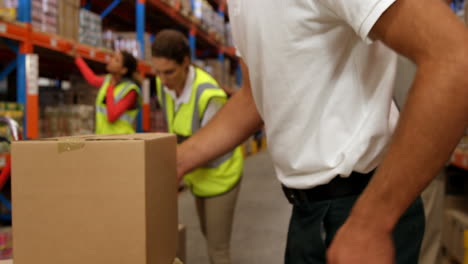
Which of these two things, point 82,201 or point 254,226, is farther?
point 254,226

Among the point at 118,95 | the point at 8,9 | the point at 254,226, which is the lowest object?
the point at 254,226

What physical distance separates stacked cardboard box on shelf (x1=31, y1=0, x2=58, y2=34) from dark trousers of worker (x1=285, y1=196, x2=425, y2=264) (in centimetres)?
228

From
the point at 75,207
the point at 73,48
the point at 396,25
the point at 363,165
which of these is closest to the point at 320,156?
the point at 363,165

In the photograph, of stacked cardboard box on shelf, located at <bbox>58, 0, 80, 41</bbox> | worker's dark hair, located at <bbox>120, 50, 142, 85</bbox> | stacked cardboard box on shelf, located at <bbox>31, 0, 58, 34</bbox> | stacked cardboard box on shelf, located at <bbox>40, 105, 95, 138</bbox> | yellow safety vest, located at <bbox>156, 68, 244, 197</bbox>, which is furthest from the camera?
worker's dark hair, located at <bbox>120, 50, 142, 85</bbox>

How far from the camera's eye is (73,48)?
279 centimetres

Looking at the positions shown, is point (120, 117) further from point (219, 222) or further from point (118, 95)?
point (219, 222)

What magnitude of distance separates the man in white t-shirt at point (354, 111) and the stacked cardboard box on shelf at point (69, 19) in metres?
2.26

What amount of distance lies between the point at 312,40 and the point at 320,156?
0.69ft

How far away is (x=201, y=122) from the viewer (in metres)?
2.04

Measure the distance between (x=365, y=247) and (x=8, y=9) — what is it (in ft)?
7.57

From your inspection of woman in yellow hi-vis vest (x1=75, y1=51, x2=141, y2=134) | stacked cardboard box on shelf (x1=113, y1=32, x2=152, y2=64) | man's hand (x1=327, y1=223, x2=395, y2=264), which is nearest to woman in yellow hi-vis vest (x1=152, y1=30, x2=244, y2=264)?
woman in yellow hi-vis vest (x1=75, y1=51, x2=141, y2=134)

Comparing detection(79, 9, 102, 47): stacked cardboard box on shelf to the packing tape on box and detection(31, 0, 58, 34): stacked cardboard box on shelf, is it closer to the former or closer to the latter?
detection(31, 0, 58, 34): stacked cardboard box on shelf

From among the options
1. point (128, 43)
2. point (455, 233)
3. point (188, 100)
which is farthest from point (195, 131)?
point (128, 43)

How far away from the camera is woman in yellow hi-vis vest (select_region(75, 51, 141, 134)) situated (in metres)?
3.06
